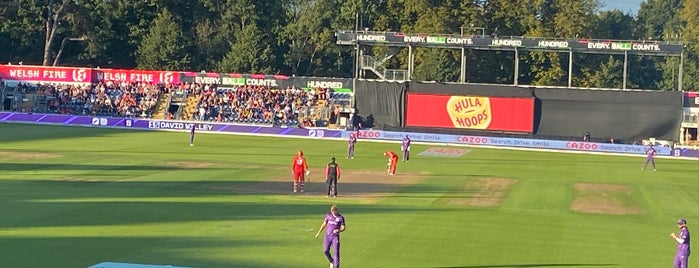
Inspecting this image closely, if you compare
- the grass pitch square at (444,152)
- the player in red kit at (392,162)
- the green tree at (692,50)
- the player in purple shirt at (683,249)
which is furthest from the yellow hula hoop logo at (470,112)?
the player in purple shirt at (683,249)

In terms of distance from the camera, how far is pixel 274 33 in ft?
325

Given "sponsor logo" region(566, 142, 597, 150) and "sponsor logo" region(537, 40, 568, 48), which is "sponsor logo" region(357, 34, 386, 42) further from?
"sponsor logo" region(566, 142, 597, 150)

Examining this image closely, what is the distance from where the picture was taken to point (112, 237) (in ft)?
72.1

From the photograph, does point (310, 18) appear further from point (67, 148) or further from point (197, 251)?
point (197, 251)

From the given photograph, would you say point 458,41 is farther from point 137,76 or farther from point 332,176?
point 332,176

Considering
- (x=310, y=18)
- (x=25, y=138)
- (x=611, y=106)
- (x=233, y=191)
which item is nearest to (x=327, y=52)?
(x=310, y=18)

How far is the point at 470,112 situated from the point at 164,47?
1443 inches

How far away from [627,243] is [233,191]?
14.7 m

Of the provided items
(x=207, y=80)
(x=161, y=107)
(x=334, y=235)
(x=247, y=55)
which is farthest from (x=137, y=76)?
(x=334, y=235)

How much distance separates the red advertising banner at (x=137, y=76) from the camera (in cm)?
7969

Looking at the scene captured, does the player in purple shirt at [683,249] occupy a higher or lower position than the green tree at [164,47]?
lower

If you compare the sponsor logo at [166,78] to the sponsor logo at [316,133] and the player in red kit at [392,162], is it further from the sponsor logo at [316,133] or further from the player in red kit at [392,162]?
the player in red kit at [392,162]

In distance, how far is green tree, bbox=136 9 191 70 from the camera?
301 feet

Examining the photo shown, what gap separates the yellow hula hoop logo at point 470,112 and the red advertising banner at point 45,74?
3384 cm
